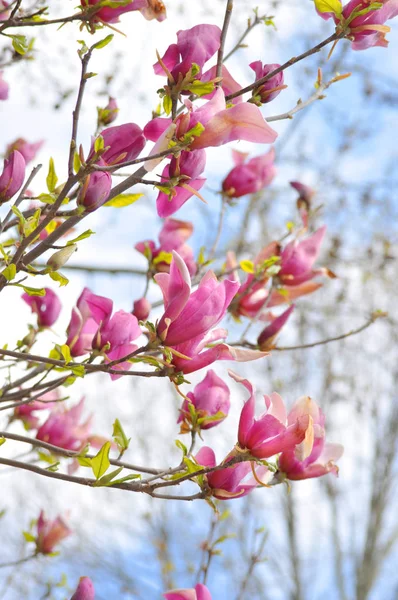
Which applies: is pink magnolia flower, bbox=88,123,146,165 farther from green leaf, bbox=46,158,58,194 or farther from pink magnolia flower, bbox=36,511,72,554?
pink magnolia flower, bbox=36,511,72,554

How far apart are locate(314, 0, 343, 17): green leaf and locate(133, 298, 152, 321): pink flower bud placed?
51cm

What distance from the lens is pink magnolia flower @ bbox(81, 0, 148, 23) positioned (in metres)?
0.83

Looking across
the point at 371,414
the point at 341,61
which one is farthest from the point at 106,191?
the point at 371,414

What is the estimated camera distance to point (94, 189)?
0.77 m

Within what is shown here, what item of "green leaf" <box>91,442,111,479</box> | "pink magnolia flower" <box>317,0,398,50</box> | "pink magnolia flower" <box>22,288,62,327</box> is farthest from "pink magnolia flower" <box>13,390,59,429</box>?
"pink magnolia flower" <box>317,0,398,50</box>

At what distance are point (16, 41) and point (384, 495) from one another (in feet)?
19.9

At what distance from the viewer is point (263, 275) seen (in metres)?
1.24

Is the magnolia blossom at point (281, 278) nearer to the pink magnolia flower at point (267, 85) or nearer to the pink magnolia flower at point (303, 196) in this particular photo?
the pink magnolia flower at point (303, 196)

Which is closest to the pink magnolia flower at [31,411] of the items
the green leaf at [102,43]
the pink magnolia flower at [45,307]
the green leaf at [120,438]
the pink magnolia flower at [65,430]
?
the pink magnolia flower at [65,430]

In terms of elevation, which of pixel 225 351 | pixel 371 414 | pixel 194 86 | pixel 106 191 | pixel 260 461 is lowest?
pixel 260 461

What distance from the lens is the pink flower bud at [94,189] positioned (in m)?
0.77

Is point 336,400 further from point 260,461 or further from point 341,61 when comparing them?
point 260,461

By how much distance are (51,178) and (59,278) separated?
168mm

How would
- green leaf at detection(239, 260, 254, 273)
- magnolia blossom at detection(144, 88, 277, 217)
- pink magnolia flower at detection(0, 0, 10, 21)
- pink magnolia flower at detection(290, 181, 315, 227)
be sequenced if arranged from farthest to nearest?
1. pink magnolia flower at detection(290, 181, 315, 227)
2. green leaf at detection(239, 260, 254, 273)
3. pink magnolia flower at detection(0, 0, 10, 21)
4. magnolia blossom at detection(144, 88, 277, 217)
